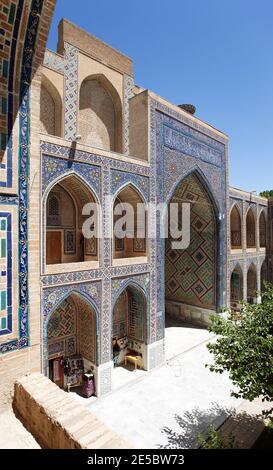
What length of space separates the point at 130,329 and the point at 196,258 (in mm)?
4817

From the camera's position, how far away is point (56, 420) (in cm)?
311

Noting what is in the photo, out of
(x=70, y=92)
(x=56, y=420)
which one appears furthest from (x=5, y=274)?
(x=70, y=92)

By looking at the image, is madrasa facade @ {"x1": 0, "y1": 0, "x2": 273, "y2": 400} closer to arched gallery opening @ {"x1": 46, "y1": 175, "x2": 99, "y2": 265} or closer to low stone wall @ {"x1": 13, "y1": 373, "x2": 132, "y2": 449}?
arched gallery opening @ {"x1": 46, "y1": 175, "x2": 99, "y2": 265}

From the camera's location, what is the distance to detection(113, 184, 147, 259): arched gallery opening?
302 inches

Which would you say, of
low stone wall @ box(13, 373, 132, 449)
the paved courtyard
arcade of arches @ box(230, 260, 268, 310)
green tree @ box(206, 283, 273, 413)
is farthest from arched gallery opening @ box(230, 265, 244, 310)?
low stone wall @ box(13, 373, 132, 449)

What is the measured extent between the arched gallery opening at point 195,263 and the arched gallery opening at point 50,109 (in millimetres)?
4857

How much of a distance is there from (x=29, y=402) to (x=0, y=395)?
0.53 m

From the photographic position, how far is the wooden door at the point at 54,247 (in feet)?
23.3

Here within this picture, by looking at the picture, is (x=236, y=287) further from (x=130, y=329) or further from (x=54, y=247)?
(x=54, y=247)

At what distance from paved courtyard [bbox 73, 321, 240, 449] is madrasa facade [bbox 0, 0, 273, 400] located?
481 mm

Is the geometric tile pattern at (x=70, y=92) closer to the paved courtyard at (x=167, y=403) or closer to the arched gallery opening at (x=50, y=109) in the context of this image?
the arched gallery opening at (x=50, y=109)

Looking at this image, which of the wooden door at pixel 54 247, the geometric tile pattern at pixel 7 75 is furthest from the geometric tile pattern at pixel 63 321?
the geometric tile pattern at pixel 7 75
